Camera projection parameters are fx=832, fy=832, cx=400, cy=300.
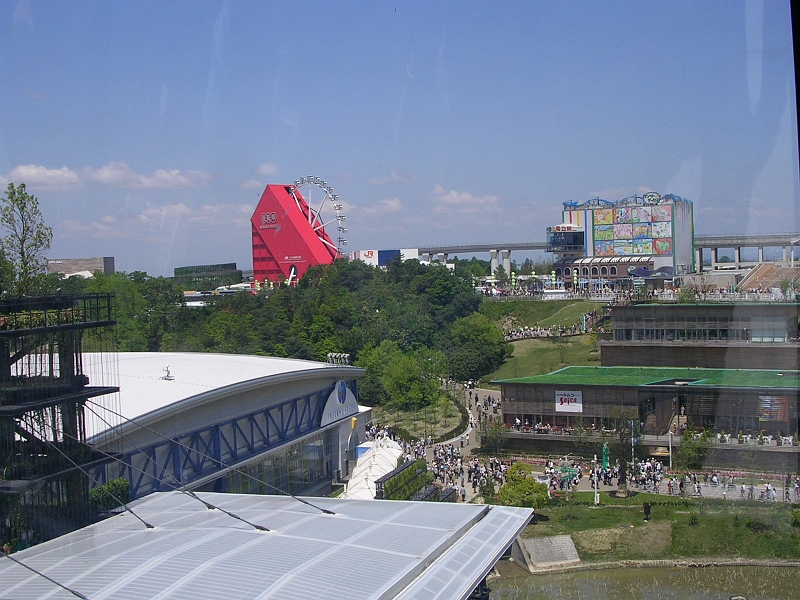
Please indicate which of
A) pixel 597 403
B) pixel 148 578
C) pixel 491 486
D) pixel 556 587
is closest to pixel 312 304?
pixel 597 403

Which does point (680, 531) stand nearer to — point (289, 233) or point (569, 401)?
point (569, 401)

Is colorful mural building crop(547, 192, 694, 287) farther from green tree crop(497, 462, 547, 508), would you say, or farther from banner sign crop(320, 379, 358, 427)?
green tree crop(497, 462, 547, 508)

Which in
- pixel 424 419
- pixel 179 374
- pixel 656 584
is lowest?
pixel 656 584

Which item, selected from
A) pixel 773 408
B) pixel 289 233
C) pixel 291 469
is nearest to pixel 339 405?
pixel 291 469

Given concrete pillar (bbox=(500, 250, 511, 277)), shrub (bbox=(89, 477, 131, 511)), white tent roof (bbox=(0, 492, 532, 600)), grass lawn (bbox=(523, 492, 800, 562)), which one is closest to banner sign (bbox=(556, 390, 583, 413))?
grass lawn (bbox=(523, 492, 800, 562))

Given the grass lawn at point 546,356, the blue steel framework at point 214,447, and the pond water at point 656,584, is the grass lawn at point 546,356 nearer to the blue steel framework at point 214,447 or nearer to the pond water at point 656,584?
the blue steel framework at point 214,447

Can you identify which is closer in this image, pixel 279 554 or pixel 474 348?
pixel 279 554

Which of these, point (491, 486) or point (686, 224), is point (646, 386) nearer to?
point (491, 486)
